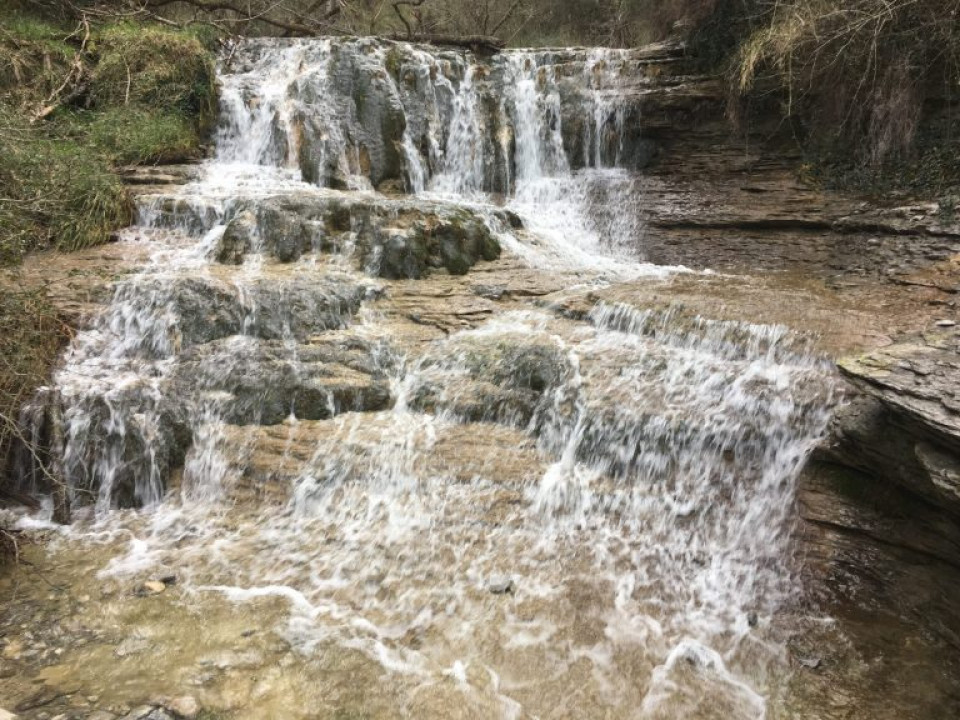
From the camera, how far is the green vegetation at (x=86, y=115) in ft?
21.9

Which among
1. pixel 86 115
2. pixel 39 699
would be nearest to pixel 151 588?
pixel 39 699

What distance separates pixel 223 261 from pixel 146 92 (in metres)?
4.82

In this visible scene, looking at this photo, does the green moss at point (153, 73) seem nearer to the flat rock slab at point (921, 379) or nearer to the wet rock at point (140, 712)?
the wet rock at point (140, 712)

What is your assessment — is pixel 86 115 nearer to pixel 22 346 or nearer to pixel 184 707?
pixel 22 346

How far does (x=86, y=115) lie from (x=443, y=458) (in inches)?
337

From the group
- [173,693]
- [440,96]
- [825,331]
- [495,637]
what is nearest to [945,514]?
[825,331]

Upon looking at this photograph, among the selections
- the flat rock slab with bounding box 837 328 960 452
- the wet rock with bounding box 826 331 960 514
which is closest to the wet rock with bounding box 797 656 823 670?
the wet rock with bounding box 826 331 960 514

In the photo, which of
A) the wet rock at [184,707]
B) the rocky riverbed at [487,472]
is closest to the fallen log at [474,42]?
the rocky riverbed at [487,472]

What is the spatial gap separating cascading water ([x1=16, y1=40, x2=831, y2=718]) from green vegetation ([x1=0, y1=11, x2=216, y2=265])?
0.77m

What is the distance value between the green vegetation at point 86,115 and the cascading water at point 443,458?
2.53 feet

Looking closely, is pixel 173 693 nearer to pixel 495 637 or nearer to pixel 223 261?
pixel 495 637

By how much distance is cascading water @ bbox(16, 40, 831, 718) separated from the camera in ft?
11.1

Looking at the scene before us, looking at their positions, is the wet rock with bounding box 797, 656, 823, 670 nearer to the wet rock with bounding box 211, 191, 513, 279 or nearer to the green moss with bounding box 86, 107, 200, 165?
the wet rock with bounding box 211, 191, 513, 279

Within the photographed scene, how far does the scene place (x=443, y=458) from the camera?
4.87 m
